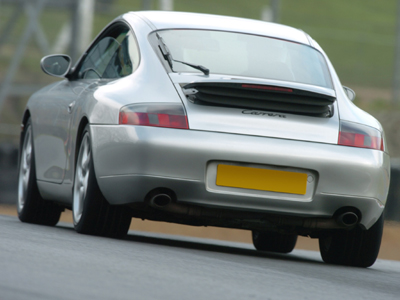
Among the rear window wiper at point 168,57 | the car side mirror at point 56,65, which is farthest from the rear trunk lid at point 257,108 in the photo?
the car side mirror at point 56,65

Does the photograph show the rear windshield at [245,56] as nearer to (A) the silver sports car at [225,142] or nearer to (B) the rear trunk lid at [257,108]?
(A) the silver sports car at [225,142]

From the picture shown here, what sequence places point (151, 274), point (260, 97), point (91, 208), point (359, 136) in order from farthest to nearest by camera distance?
point (91, 208), point (359, 136), point (260, 97), point (151, 274)

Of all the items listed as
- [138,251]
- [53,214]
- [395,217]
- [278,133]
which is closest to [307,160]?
[278,133]

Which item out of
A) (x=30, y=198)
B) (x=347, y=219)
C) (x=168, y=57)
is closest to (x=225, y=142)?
(x=168, y=57)

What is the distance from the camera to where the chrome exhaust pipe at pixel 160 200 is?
588 cm

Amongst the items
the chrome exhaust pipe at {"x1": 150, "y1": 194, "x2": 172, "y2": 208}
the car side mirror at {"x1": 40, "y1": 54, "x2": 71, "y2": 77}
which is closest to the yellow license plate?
the chrome exhaust pipe at {"x1": 150, "y1": 194, "x2": 172, "y2": 208}

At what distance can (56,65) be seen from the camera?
7.69 metres

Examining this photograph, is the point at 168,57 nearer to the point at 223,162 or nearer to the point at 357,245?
the point at 223,162

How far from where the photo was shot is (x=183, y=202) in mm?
5895

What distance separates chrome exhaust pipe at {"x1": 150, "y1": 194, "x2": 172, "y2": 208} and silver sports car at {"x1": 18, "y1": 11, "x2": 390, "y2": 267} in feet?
0.04

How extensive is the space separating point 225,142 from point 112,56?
158cm

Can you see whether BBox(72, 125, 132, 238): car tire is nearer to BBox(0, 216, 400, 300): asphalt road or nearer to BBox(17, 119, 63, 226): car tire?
BBox(0, 216, 400, 300): asphalt road

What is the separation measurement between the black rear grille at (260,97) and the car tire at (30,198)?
226 cm

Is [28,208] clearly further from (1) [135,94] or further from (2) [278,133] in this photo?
(2) [278,133]
